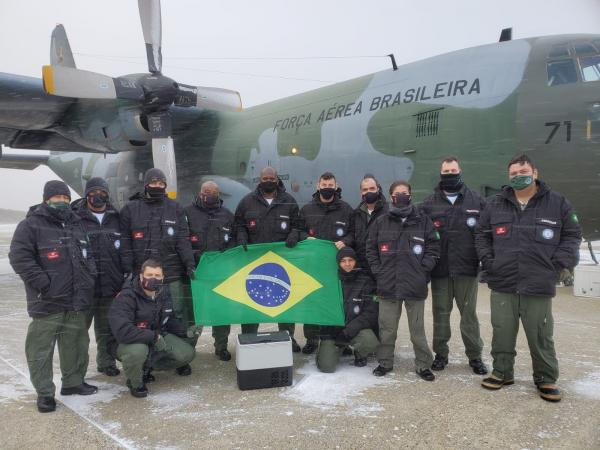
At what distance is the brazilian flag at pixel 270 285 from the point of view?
500 centimetres

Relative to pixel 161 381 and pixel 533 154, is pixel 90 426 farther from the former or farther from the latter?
pixel 533 154

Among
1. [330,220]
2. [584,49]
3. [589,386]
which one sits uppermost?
[584,49]

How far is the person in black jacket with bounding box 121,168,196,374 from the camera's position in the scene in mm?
4902

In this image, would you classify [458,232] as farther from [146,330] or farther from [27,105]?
[27,105]

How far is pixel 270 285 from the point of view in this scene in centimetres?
518

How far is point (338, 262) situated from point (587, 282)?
248 inches

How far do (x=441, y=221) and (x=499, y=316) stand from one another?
111 centimetres

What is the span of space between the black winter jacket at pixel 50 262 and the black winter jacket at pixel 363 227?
276 centimetres

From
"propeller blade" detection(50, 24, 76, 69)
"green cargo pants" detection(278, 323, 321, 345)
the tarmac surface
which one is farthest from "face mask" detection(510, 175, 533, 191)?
"propeller blade" detection(50, 24, 76, 69)

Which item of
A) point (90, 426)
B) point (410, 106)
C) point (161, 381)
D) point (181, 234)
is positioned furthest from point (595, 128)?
point (90, 426)

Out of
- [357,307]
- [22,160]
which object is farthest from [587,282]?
[22,160]

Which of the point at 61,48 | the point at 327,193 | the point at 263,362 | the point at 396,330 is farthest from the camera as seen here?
the point at 61,48

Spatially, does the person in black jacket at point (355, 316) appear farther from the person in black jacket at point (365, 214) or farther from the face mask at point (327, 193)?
the face mask at point (327, 193)

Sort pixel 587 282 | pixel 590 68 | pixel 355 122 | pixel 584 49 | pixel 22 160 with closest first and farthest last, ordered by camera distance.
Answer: pixel 590 68 < pixel 584 49 < pixel 355 122 < pixel 587 282 < pixel 22 160
